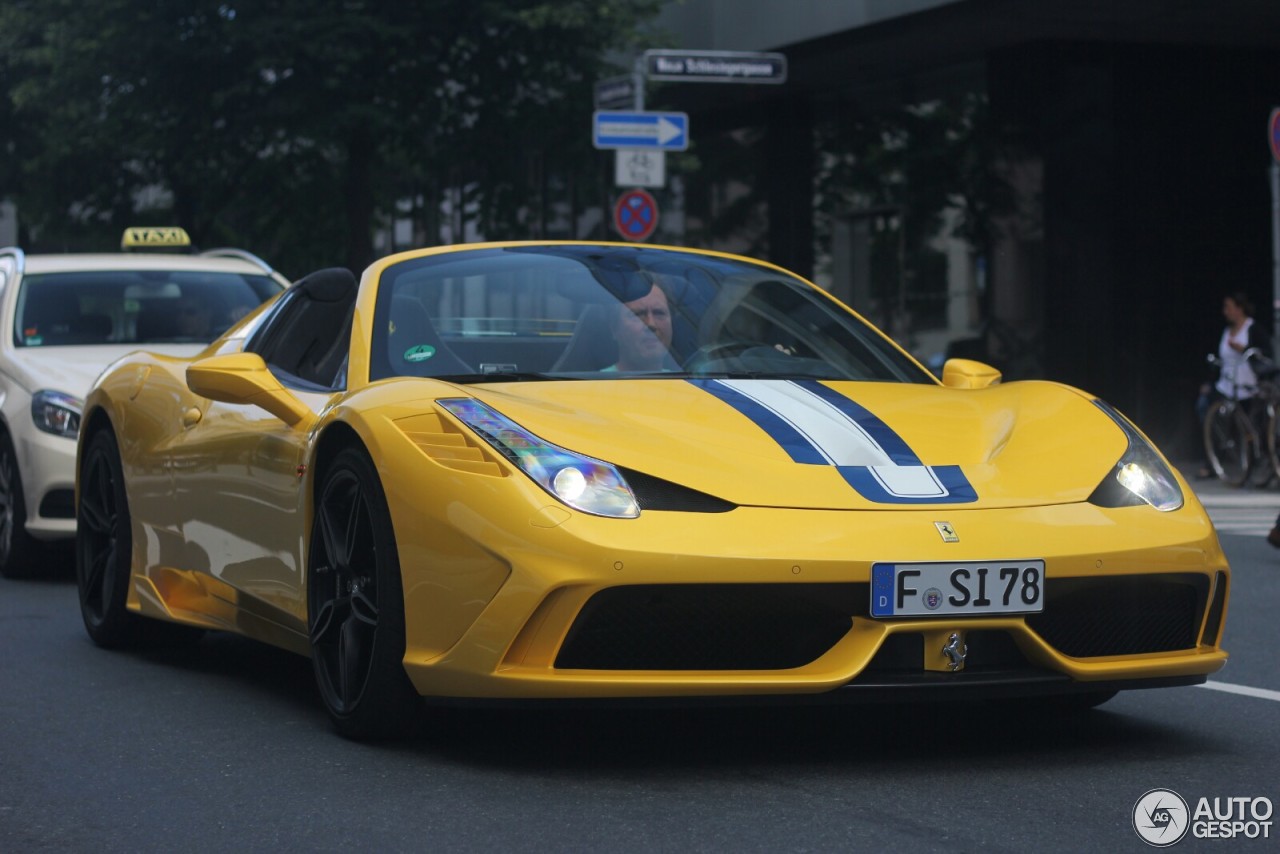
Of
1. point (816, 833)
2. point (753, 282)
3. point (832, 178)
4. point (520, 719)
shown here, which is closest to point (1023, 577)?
point (816, 833)

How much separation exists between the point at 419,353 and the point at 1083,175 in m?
15.5

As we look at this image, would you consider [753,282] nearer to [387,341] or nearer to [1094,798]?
[387,341]

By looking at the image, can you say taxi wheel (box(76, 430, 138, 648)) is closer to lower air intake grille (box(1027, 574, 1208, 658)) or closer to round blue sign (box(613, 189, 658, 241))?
lower air intake grille (box(1027, 574, 1208, 658))

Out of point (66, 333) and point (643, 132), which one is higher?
point (643, 132)

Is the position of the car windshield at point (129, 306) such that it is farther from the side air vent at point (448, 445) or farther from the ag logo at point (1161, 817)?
the ag logo at point (1161, 817)

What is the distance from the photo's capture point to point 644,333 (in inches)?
223

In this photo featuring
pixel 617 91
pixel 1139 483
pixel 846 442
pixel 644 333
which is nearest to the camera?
pixel 846 442

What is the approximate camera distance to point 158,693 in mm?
6082

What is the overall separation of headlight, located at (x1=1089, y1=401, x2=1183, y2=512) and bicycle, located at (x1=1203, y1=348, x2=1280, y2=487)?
→ 39.3 feet

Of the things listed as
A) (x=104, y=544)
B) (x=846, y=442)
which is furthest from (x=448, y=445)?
(x=104, y=544)

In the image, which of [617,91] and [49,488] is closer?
[49,488]

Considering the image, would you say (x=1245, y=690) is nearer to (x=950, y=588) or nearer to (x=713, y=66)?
(x=950, y=588)

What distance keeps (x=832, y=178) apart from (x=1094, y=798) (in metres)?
20.1

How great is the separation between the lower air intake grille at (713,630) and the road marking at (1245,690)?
1.91 meters
